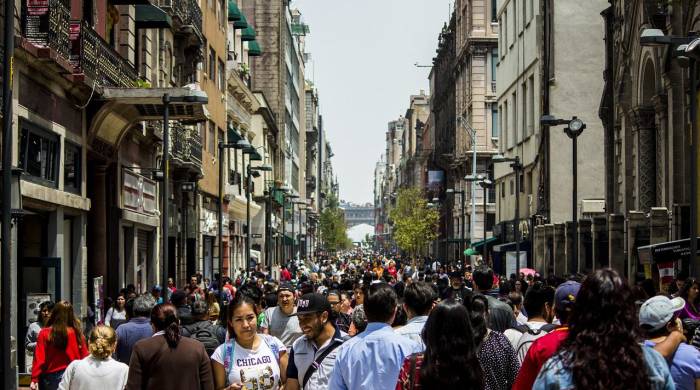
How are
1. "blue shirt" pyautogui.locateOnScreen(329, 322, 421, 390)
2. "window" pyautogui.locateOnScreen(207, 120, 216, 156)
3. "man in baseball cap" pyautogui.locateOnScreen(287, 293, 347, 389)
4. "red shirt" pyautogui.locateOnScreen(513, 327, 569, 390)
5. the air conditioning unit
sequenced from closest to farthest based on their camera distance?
"red shirt" pyautogui.locateOnScreen(513, 327, 569, 390)
"blue shirt" pyautogui.locateOnScreen(329, 322, 421, 390)
"man in baseball cap" pyautogui.locateOnScreen(287, 293, 347, 389)
"window" pyautogui.locateOnScreen(207, 120, 216, 156)
the air conditioning unit

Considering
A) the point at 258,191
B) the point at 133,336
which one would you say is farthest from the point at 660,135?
the point at 258,191

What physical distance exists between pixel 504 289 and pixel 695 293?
349cm

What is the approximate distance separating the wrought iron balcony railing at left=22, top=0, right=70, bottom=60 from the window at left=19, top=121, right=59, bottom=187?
133 cm

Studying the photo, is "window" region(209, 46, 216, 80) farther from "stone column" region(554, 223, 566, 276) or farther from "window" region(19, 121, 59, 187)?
"window" region(19, 121, 59, 187)

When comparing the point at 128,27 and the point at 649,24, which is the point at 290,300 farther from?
the point at 649,24

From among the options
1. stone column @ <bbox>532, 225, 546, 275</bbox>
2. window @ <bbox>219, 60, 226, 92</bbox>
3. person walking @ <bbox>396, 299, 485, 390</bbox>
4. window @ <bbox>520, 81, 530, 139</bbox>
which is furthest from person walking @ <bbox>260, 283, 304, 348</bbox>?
window @ <bbox>520, 81, 530, 139</bbox>

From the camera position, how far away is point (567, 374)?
Result: 15.1 ft

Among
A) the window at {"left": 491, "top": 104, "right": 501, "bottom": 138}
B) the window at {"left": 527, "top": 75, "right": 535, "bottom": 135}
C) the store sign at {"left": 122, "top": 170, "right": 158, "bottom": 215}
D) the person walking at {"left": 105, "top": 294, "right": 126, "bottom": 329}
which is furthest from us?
the window at {"left": 491, "top": 104, "right": 501, "bottom": 138}

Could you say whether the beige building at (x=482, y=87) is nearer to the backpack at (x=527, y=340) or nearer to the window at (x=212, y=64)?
the window at (x=212, y=64)

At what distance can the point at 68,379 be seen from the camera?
10.0 metres

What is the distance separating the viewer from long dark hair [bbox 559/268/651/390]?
14.8ft

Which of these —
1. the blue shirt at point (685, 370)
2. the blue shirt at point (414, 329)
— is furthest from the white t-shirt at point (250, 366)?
the blue shirt at point (685, 370)

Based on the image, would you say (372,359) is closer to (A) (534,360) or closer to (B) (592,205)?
(A) (534,360)

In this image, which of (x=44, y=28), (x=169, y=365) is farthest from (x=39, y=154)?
(x=169, y=365)
